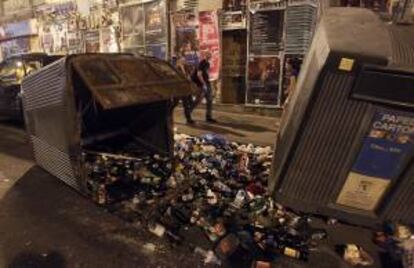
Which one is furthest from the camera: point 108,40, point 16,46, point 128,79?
point 16,46

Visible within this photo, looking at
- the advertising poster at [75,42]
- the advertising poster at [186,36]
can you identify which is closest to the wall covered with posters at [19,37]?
the advertising poster at [75,42]

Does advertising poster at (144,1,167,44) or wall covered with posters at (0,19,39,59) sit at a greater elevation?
advertising poster at (144,1,167,44)

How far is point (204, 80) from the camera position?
375 inches

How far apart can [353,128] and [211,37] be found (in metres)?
9.13

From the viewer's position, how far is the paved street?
3.53 m

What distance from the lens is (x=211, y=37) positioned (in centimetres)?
1194

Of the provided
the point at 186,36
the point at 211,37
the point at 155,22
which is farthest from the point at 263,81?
the point at 155,22

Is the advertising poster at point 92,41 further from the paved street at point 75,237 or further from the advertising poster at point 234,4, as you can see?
the paved street at point 75,237

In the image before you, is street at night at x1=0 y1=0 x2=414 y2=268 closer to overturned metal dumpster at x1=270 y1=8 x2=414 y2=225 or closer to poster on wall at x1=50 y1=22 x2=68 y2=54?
overturned metal dumpster at x1=270 y1=8 x2=414 y2=225

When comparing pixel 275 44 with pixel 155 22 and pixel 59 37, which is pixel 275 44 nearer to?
pixel 155 22

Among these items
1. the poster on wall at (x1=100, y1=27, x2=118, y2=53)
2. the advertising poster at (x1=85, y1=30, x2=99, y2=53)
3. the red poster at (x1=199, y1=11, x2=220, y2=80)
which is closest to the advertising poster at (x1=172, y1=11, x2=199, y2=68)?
the red poster at (x1=199, y1=11, x2=220, y2=80)

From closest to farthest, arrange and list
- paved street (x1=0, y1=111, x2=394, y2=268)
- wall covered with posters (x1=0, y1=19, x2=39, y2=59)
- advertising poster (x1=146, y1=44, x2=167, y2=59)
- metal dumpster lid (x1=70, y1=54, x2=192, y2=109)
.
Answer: paved street (x1=0, y1=111, x2=394, y2=268)
metal dumpster lid (x1=70, y1=54, x2=192, y2=109)
advertising poster (x1=146, y1=44, x2=167, y2=59)
wall covered with posters (x1=0, y1=19, x2=39, y2=59)

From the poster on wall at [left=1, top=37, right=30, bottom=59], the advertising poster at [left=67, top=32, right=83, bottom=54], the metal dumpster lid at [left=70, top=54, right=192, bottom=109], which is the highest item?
the metal dumpster lid at [left=70, top=54, right=192, bottom=109]

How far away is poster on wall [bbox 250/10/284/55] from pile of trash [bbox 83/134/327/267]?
5.07 meters
